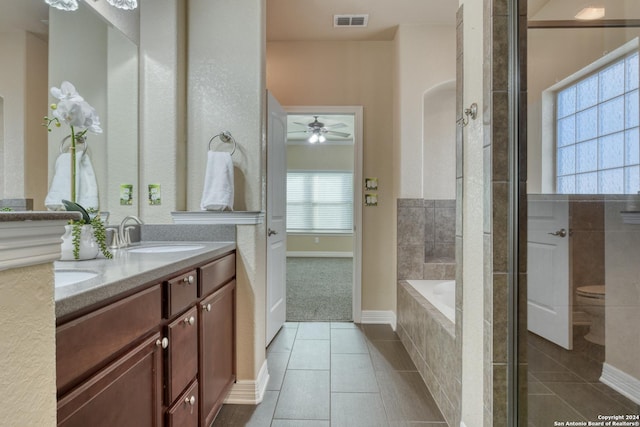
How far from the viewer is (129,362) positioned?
1003 millimetres

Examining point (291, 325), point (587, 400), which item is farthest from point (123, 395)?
point (291, 325)

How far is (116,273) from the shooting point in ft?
3.38

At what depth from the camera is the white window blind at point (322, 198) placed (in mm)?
7820

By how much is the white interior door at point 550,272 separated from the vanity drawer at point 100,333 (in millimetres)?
1452

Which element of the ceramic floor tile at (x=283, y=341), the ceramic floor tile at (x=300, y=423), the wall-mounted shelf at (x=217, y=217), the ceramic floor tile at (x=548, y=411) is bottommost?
the ceramic floor tile at (x=300, y=423)

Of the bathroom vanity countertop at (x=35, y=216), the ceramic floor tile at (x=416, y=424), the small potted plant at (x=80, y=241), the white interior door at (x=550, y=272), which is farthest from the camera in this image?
the ceramic floor tile at (x=416, y=424)

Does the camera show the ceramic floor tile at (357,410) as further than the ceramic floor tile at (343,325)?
No

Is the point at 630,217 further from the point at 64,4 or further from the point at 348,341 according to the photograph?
the point at 64,4

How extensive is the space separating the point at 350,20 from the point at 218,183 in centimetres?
211

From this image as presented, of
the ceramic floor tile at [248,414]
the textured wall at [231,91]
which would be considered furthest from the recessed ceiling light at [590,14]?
the ceramic floor tile at [248,414]

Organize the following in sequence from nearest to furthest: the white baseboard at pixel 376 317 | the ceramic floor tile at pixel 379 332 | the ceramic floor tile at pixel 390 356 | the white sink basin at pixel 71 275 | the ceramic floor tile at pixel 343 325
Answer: the white sink basin at pixel 71 275 → the ceramic floor tile at pixel 390 356 → the ceramic floor tile at pixel 379 332 → the ceramic floor tile at pixel 343 325 → the white baseboard at pixel 376 317

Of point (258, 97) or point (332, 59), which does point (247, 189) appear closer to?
point (258, 97)

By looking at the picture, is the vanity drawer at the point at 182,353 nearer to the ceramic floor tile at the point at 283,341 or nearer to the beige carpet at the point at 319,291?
the ceramic floor tile at the point at 283,341

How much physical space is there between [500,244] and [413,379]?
53.6 inches
